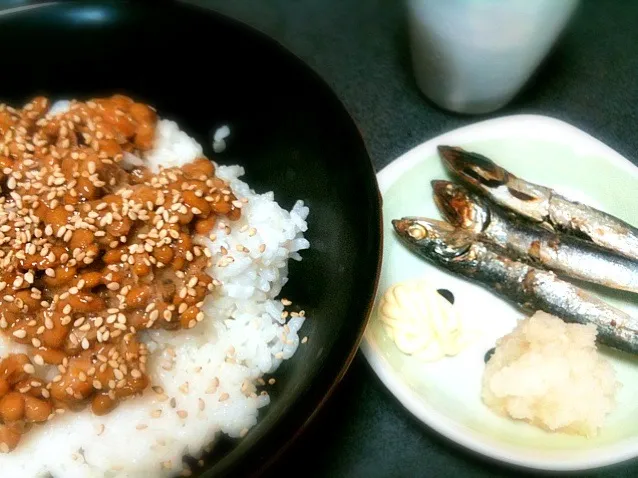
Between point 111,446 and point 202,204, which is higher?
point 202,204

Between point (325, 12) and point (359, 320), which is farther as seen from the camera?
point (325, 12)

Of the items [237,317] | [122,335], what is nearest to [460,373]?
[237,317]

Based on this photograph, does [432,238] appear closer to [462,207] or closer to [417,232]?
[417,232]

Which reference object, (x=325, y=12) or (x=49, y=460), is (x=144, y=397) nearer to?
(x=49, y=460)

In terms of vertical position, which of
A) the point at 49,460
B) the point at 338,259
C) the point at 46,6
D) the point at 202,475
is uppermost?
the point at 46,6

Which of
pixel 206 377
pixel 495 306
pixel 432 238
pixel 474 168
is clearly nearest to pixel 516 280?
pixel 495 306

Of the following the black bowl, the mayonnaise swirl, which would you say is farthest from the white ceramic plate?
the black bowl

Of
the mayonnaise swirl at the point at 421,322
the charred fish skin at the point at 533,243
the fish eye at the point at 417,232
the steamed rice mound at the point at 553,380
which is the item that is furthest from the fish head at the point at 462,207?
the steamed rice mound at the point at 553,380
